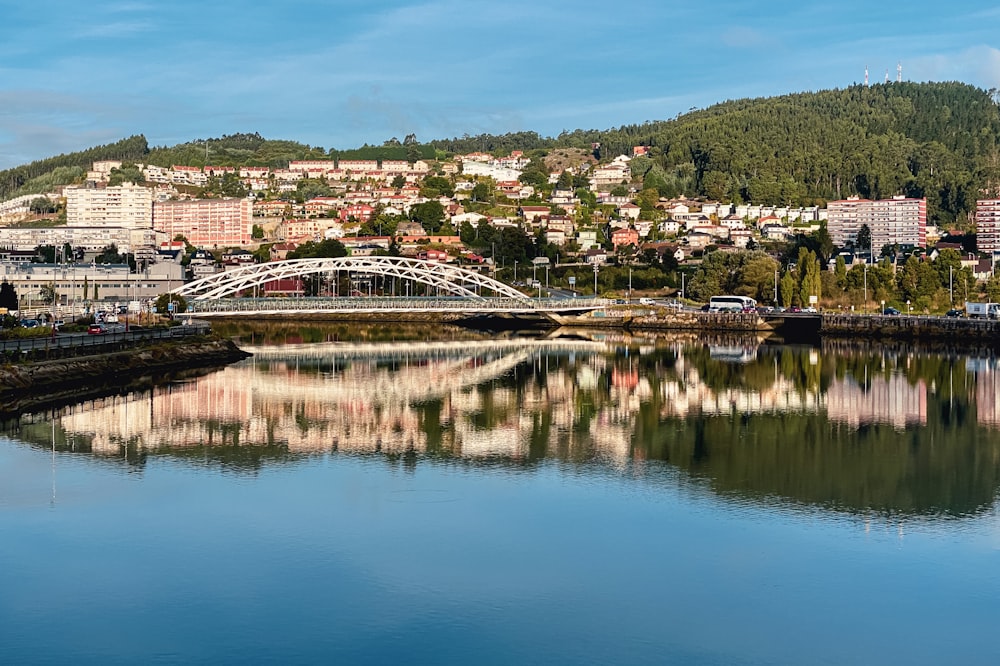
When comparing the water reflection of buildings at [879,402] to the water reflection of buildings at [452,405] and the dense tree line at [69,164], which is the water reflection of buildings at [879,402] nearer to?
the water reflection of buildings at [452,405]

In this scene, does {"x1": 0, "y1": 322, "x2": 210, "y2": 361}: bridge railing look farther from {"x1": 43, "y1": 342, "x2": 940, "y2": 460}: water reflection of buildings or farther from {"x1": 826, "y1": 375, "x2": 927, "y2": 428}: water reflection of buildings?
{"x1": 826, "y1": 375, "x2": 927, "y2": 428}: water reflection of buildings

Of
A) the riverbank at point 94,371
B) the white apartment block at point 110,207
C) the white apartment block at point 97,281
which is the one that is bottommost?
the riverbank at point 94,371

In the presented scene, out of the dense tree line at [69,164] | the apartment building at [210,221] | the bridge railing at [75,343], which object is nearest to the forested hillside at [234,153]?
the dense tree line at [69,164]

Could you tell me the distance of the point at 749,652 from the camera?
11820 mm

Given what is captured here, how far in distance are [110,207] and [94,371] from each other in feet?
364

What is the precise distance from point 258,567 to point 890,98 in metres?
151

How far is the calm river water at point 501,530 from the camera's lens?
12.2 m

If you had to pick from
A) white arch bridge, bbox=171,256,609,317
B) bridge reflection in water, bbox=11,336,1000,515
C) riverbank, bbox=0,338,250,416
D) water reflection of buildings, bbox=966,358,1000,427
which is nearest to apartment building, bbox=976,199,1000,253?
white arch bridge, bbox=171,256,609,317

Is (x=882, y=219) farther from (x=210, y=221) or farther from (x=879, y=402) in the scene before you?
(x=879, y=402)

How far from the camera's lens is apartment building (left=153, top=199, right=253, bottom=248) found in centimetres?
12588

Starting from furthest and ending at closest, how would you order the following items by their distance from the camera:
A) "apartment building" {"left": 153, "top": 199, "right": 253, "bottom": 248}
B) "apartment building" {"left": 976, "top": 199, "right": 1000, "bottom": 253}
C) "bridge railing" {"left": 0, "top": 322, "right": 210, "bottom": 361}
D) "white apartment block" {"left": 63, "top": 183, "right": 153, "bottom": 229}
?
"white apartment block" {"left": 63, "top": 183, "right": 153, "bottom": 229}
"apartment building" {"left": 153, "top": 199, "right": 253, "bottom": 248}
"apartment building" {"left": 976, "top": 199, "right": 1000, "bottom": 253}
"bridge railing" {"left": 0, "top": 322, "right": 210, "bottom": 361}

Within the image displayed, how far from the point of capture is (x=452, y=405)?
97.2 ft

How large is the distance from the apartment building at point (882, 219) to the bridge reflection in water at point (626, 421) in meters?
75.6

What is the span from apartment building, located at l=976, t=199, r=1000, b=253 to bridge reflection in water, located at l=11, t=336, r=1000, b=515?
6103 cm
